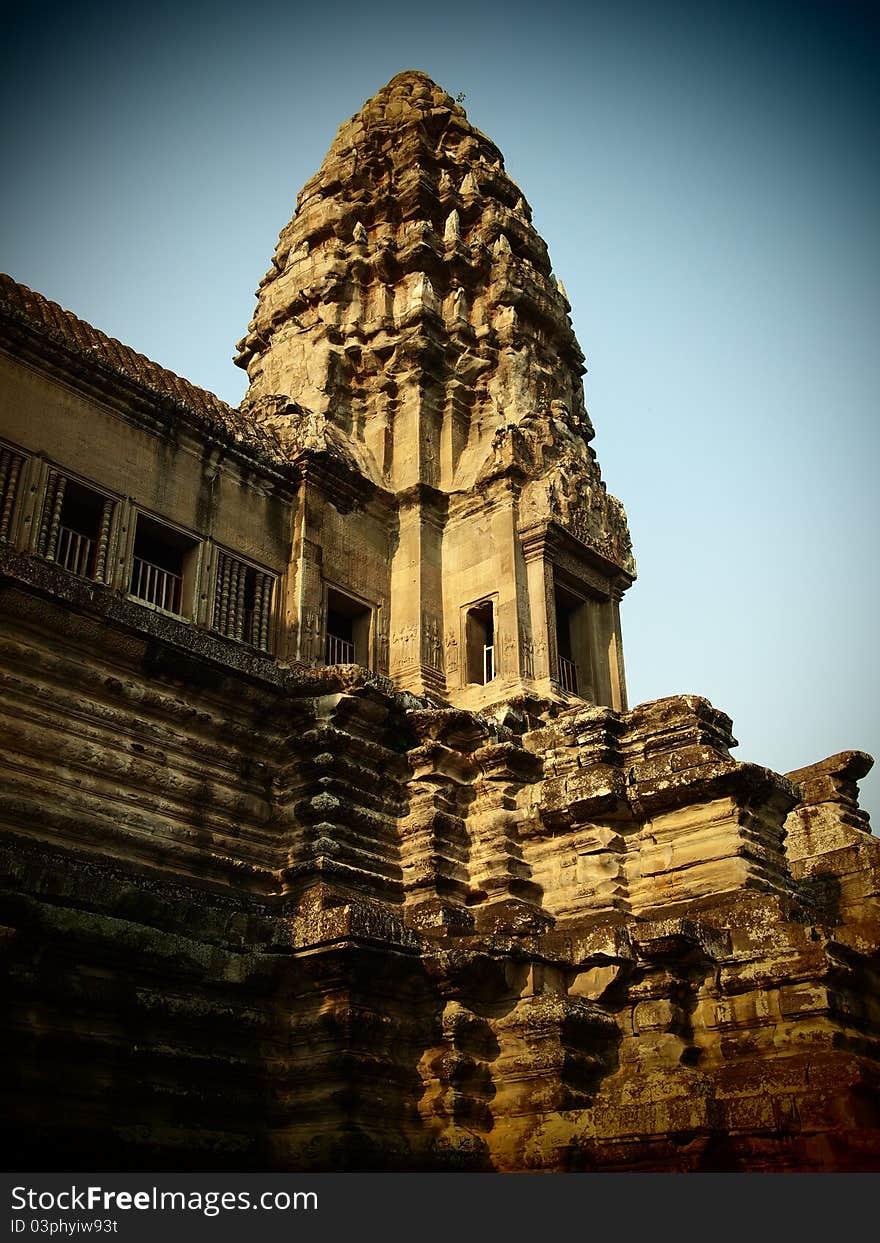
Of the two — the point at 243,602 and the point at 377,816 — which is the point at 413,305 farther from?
the point at 377,816

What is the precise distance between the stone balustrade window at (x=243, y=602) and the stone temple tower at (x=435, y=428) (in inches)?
15.8

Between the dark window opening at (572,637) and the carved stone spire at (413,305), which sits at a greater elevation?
the carved stone spire at (413,305)

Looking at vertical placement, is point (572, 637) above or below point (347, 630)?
above

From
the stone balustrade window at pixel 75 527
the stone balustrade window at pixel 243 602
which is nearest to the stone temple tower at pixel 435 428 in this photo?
the stone balustrade window at pixel 243 602

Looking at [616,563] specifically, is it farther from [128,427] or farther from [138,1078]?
[138,1078]

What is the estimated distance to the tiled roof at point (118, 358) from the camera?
1470cm

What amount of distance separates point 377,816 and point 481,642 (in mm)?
4458

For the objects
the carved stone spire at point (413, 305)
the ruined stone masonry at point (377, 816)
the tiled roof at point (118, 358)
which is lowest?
the ruined stone masonry at point (377, 816)

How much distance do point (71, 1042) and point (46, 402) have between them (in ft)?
25.9

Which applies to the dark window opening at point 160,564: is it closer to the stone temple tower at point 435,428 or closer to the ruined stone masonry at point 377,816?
the ruined stone masonry at point 377,816

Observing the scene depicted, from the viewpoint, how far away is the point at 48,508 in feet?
45.4

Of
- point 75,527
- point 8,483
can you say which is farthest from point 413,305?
point 8,483

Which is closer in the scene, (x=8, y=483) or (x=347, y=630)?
(x=8, y=483)

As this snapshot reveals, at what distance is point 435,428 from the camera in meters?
19.2
